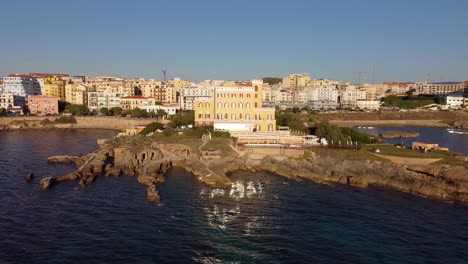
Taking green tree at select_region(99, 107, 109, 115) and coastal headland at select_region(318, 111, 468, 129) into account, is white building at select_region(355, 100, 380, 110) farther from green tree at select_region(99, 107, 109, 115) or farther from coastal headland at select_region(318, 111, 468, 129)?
green tree at select_region(99, 107, 109, 115)

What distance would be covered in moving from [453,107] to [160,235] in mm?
146884

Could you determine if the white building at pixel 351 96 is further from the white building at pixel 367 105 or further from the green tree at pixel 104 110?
the green tree at pixel 104 110

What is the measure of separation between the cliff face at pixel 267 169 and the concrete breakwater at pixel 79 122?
146ft

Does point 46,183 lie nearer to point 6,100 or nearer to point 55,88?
point 6,100

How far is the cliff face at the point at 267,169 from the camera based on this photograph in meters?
39.3

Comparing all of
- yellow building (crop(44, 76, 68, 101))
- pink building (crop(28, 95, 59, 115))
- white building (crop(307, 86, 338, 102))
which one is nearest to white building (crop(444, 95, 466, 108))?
white building (crop(307, 86, 338, 102))

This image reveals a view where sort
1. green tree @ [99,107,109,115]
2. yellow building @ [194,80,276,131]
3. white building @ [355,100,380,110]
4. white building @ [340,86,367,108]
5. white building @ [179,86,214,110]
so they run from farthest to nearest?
white building @ [340,86,367,108] → white building @ [355,100,380,110] → white building @ [179,86,214,110] → green tree @ [99,107,109,115] → yellow building @ [194,80,276,131]

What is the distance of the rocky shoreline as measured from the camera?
129 ft

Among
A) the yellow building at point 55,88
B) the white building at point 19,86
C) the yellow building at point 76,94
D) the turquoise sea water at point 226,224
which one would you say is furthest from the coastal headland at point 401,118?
the white building at point 19,86

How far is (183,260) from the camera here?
24.2 metres

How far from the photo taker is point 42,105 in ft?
368

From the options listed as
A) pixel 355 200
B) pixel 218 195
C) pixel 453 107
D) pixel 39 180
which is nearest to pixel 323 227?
pixel 355 200

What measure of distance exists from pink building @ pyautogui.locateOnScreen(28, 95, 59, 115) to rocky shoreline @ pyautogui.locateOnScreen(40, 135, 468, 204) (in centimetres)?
6676

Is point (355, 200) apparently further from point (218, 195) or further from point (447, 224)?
point (218, 195)
